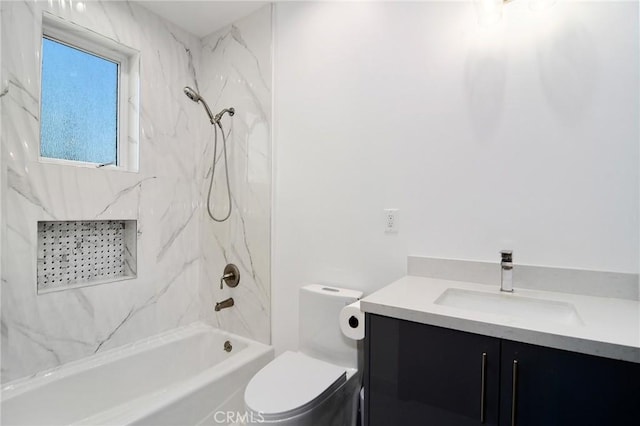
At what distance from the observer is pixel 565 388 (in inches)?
32.1

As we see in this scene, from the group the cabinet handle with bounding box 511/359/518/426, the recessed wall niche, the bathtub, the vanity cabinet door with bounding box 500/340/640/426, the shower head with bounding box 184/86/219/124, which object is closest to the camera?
the vanity cabinet door with bounding box 500/340/640/426

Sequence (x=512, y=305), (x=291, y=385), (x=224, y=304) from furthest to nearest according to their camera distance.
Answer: (x=224, y=304) → (x=291, y=385) → (x=512, y=305)

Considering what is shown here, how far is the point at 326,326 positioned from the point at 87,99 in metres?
1.95

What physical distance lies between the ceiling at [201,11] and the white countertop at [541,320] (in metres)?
2.02

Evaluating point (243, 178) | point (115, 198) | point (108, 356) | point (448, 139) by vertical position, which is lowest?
point (108, 356)

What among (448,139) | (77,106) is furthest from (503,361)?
(77,106)

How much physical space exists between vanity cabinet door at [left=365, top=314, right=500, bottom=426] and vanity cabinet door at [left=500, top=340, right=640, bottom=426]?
4 cm

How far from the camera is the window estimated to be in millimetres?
1728

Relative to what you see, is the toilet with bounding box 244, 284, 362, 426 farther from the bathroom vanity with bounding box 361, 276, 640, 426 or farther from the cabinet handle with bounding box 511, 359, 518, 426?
the cabinet handle with bounding box 511, 359, 518, 426

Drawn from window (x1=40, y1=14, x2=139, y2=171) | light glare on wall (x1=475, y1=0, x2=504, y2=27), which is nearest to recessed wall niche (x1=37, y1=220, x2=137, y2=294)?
window (x1=40, y1=14, x2=139, y2=171)

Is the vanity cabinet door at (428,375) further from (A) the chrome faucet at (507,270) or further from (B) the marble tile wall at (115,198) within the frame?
(B) the marble tile wall at (115,198)

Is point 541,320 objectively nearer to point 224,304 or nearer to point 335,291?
point 335,291

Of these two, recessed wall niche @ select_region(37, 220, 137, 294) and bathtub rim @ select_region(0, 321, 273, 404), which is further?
recessed wall niche @ select_region(37, 220, 137, 294)
